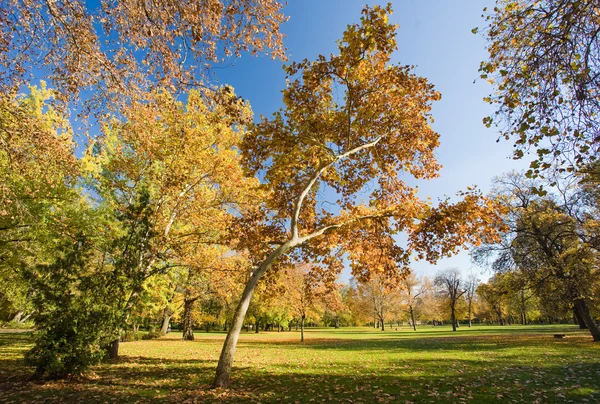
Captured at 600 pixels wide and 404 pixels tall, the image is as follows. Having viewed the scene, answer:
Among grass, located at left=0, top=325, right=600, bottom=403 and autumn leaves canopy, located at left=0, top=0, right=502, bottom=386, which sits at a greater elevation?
autumn leaves canopy, located at left=0, top=0, right=502, bottom=386

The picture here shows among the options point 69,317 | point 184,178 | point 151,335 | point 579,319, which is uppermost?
point 184,178

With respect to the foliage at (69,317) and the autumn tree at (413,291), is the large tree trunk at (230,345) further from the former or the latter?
the autumn tree at (413,291)

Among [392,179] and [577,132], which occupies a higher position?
[392,179]

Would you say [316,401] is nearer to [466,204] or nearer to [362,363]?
[362,363]

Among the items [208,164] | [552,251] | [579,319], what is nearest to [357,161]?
[208,164]

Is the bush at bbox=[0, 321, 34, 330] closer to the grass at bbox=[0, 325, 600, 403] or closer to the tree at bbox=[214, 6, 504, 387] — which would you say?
the grass at bbox=[0, 325, 600, 403]

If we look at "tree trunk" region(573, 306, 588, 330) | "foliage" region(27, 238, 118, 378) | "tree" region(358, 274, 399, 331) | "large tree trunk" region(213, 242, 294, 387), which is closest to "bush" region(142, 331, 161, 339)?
"foliage" region(27, 238, 118, 378)

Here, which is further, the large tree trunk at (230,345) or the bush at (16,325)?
the bush at (16,325)

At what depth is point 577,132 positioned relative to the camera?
592 cm

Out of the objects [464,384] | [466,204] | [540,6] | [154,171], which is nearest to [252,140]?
[154,171]

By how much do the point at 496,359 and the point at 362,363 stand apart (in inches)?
250

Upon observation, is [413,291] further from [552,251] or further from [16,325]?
[16,325]

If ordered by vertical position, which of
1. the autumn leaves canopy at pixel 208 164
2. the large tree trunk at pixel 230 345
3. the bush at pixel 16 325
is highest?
the autumn leaves canopy at pixel 208 164

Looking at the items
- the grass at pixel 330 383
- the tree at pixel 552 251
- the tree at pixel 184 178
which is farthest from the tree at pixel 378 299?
the tree at pixel 184 178
